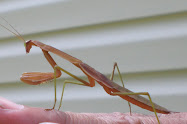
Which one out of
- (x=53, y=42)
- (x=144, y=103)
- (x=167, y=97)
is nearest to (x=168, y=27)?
(x=167, y=97)

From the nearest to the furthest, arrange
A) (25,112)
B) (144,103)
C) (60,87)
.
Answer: (25,112)
(144,103)
(60,87)

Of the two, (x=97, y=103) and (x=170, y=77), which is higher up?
(x=170, y=77)

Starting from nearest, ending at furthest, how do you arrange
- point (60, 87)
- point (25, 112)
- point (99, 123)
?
point (25, 112) < point (99, 123) < point (60, 87)

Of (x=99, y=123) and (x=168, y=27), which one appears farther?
(x=168, y=27)

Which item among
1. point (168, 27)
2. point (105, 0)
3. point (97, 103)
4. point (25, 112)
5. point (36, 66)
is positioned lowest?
point (97, 103)

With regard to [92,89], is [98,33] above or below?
above

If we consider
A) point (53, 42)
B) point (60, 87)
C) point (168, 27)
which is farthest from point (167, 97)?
point (53, 42)

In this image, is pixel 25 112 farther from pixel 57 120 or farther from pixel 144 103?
pixel 144 103

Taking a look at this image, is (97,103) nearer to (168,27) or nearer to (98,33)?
(98,33)

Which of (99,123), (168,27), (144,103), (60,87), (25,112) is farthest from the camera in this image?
(60,87)
